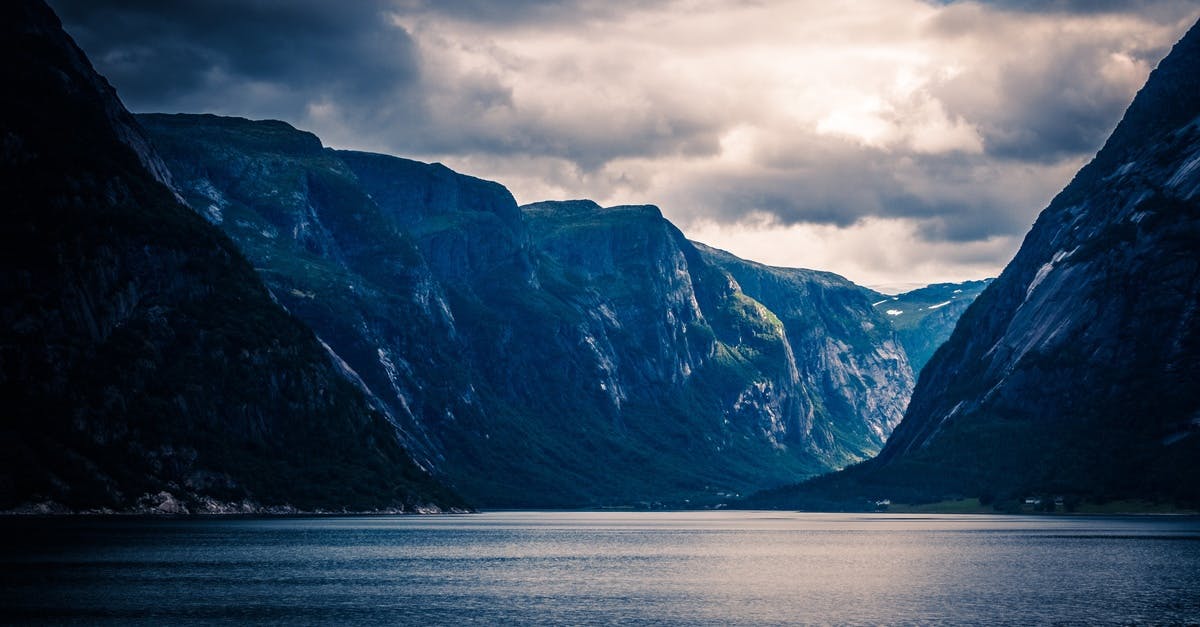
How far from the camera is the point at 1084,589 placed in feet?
475

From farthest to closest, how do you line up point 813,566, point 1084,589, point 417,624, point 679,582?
1. point 813,566
2. point 679,582
3. point 1084,589
4. point 417,624

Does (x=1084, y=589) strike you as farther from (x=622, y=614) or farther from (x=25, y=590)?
(x=25, y=590)

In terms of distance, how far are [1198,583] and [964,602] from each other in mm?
32807

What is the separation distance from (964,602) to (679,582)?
39867 mm

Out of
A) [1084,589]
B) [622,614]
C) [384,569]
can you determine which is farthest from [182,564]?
[1084,589]

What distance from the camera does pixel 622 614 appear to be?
126312 millimetres

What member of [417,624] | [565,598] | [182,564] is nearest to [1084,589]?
[565,598]

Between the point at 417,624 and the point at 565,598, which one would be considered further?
the point at 565,598

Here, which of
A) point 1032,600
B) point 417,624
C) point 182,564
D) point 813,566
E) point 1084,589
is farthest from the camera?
point 813,566

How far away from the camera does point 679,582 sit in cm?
16175

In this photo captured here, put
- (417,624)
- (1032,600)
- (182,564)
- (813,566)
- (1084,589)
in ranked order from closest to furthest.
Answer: (417,624)
(1032,600)
(1084,589)
(182,564)
(813,566)

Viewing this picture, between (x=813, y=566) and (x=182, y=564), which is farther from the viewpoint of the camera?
(x=813, y=566)

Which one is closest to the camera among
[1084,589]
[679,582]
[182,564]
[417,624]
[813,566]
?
[417,624]

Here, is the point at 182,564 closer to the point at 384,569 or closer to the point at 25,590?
the point at 384,569
